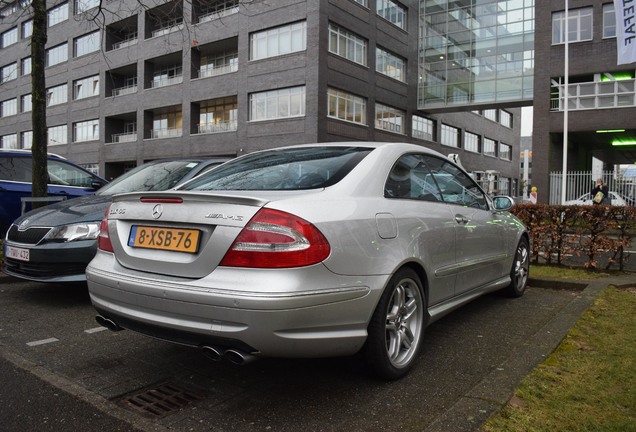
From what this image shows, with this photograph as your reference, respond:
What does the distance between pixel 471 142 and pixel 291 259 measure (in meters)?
47.9

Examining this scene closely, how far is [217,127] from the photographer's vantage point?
32.5 m

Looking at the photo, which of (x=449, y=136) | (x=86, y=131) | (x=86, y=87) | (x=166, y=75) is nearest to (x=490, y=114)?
(x=449, y=136)

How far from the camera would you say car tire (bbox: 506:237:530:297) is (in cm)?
519

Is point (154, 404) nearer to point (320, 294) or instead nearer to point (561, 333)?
point (320, 294)

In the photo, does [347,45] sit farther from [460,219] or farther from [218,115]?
[460,219]

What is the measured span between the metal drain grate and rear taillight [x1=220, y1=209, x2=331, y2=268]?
2.95 ft

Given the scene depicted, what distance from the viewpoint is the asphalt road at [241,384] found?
2.49 m

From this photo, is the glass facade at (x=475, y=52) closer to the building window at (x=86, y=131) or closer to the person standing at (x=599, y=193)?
the person standing at (x=599, y=193)

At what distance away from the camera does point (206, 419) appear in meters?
2.54

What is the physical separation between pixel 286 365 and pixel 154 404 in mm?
917

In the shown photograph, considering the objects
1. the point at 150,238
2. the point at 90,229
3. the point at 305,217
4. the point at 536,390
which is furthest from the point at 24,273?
the point at 536,390

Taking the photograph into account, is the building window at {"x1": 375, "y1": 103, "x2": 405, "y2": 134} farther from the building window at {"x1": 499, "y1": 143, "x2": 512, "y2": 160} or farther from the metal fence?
the building window at {"x1": 499, "y1": 143, "x2": 512, "y2": 160}

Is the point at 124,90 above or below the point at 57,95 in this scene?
below

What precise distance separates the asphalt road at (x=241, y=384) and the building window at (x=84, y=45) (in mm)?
41923
